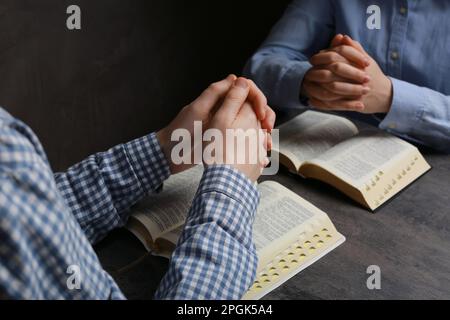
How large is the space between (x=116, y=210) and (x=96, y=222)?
4cm

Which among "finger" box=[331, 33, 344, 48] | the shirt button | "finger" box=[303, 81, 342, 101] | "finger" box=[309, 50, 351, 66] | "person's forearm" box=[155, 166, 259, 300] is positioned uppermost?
"finger" box=[331, 33, 344, 48]

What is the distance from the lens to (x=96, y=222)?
894 millimetres

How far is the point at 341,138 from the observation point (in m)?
1.15

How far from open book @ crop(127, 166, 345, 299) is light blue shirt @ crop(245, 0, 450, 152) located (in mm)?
364

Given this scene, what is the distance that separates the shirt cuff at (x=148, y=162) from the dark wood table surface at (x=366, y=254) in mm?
98

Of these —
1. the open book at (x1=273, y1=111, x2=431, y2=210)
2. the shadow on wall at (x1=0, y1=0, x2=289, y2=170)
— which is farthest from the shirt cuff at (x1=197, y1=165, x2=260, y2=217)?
the shadow on wall at (x1=0, y1=0, x2=289, y2=170)

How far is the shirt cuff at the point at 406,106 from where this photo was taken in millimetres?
1165

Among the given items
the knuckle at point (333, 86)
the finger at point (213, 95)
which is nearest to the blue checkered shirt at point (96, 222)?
the finger at point (213, 95)

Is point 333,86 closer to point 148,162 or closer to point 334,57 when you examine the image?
point 334,57

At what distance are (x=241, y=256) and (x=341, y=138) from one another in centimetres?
49

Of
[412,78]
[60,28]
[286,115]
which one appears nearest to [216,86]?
[286,115]

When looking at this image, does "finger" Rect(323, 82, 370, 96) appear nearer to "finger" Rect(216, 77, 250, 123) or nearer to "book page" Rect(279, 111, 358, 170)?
"book page" Rect(279, 111, 358, 170)

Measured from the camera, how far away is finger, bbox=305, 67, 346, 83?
44.8 inches

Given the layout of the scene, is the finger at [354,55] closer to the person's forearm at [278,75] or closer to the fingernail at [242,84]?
the person's forearm at [278,75]
